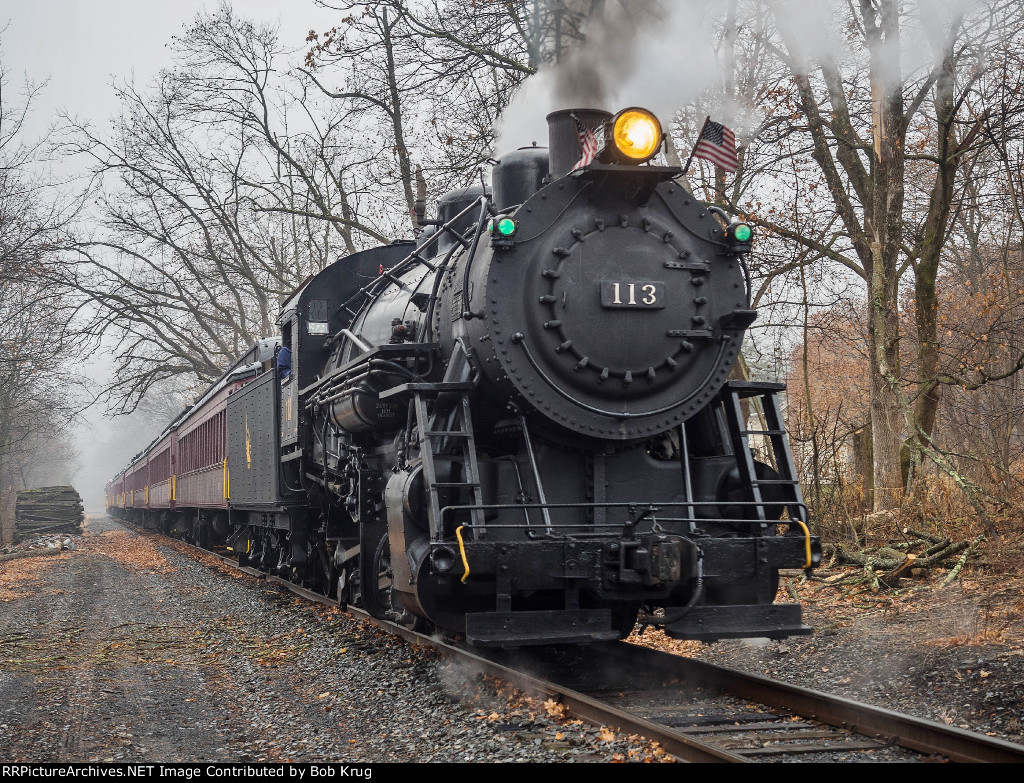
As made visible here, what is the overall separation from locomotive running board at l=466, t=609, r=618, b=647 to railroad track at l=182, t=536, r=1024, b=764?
0.25 metres

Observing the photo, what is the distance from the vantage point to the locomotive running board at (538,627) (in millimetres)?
4969

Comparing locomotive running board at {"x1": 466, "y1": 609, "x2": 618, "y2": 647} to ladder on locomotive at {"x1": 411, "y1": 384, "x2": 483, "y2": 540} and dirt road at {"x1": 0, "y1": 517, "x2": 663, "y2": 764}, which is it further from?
ladder on locomotive at {"x1": 411, "y1": 384, "x2": 483, "y2": 540}

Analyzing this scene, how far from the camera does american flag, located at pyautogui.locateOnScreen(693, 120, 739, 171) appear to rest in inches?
249

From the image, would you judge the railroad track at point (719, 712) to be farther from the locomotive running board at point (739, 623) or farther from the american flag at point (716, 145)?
the american flag at point (716, 145)

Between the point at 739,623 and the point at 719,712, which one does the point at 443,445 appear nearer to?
the point at 739,623

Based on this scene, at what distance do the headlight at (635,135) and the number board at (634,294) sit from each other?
2.39 feet

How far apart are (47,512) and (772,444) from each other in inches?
1272

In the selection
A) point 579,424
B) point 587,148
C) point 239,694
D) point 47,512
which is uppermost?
point 587,148

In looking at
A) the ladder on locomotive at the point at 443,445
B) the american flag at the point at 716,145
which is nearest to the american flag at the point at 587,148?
the american flag at the point at 716,145

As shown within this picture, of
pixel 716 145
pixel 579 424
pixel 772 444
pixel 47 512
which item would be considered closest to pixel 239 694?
pixel 579 424

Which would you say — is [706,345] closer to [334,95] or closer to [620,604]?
[620,604]

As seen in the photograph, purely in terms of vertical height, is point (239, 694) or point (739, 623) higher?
point (739, 623)

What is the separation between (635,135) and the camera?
5.71 metres
